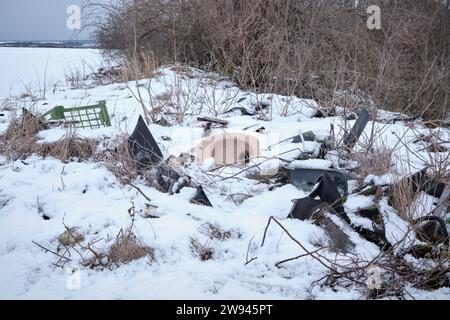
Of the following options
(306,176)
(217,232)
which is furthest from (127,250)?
(306,176)

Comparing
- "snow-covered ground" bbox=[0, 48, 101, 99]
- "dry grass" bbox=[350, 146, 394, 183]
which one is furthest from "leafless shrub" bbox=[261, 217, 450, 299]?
"snow-covered ground" bbox=[0, 48, 101, 99]

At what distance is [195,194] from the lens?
287cm

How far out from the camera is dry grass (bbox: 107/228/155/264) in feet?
7.16

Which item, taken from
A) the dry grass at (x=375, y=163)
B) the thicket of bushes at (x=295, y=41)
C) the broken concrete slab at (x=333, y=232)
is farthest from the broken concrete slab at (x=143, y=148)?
the thicket of bushes at (x=295, y=41)

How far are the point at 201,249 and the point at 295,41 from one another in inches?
255

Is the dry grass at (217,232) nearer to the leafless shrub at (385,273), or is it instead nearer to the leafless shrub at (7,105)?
the leafless shrub at (385,273)

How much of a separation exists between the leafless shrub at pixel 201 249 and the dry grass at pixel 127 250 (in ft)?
0.78

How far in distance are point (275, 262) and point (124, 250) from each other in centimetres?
86

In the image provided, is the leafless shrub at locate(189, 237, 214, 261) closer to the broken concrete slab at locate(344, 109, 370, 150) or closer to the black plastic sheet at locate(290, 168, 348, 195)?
the black plastic sheet at locate(290, 168, 348, 195)

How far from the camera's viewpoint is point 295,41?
7816mm

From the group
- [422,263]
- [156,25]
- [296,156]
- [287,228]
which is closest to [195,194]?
[287,228]

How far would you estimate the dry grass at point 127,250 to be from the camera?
7.16 ft

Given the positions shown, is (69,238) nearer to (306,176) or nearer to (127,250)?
(127,250)
